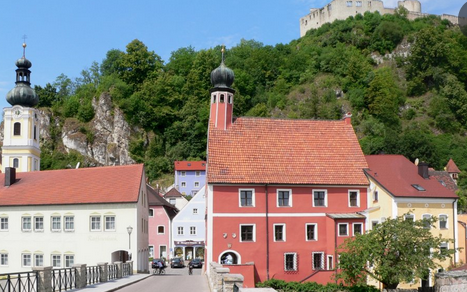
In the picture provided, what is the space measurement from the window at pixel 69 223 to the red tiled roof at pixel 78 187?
44.7 inches

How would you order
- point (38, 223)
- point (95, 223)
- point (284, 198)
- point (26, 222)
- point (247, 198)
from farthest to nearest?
point (26, 222), point (38, 223), point (95, 223), point (284, 198), point (247, 198)

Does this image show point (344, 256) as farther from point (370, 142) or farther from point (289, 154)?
point (370, 142)

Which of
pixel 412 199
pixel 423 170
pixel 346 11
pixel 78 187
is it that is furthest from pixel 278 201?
pixel 346 11

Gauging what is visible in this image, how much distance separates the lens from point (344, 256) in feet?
112

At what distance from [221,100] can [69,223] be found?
567 inches

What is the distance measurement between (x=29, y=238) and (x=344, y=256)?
2458 centimetres

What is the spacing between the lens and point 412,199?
38844 millimetres

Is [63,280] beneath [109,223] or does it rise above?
beneath

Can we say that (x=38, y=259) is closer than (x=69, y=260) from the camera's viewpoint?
No

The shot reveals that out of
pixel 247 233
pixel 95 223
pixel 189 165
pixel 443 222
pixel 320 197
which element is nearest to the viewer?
pixel 443 222

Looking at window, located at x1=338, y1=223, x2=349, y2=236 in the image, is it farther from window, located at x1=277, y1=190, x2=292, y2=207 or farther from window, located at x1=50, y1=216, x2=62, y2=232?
window, located at x1=50, y1=216, x2=62, y2=232

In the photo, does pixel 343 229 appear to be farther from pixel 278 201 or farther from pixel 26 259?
pixel 26 259

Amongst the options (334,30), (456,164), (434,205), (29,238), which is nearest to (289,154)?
(434,205)

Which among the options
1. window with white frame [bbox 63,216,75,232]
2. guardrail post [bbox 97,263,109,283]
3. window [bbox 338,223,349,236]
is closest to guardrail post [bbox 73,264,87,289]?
guardrail post [bbox 97,263,109,283]
